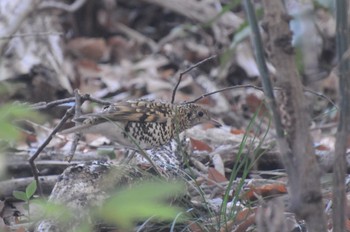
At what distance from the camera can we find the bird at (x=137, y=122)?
4000mm

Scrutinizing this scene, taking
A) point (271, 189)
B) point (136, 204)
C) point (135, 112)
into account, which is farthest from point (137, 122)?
point (136, 204)

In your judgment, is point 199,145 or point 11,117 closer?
point 11,117

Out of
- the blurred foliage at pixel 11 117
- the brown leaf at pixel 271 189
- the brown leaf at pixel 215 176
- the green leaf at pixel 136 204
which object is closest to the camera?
the green leaf at pixel 136 204

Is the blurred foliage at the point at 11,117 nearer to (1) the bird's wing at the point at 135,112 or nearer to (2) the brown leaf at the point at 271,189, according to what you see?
(1) the bird's wing at the point at 135,112

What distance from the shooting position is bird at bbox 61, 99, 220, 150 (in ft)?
13.1

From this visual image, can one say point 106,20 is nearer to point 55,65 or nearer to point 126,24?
point 126,24

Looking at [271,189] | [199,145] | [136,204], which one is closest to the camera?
[136,204]

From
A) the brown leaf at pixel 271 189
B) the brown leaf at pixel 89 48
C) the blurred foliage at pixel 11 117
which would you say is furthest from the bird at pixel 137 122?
the brown leaf at pixel 89 48

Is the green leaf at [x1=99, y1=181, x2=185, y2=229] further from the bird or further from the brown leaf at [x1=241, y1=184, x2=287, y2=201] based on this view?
the brown leaf at [x1=241, y1=184, x2=287, y2=201]

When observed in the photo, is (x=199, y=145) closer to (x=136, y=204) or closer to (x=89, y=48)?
(x=136, y=204)

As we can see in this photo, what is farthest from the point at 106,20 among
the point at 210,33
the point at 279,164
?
the point at 279,164

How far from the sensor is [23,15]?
6867mm

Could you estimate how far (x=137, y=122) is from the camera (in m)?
4.29

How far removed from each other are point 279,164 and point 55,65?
3.19 m
